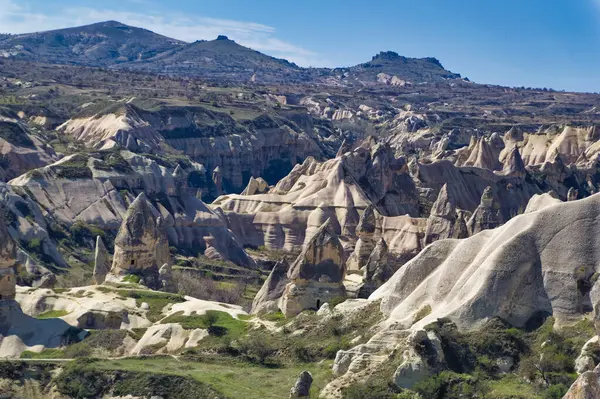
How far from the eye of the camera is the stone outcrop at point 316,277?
170 feet

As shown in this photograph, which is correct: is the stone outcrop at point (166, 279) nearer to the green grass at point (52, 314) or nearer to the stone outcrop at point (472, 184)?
the green grass at point (52, 314)

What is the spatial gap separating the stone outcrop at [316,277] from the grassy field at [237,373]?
25.9ft

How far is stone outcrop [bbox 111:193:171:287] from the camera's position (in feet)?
204

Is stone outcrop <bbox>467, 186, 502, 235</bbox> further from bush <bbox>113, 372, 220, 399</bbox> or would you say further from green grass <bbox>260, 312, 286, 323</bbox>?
bush <bbox>113, 372, 220, 399</bbox>

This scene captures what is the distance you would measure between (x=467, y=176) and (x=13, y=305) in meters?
77.9

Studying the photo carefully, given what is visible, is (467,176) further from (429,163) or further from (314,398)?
(314,398)

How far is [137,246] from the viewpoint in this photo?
62.5 meters

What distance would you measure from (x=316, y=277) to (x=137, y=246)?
Result: 13417mm

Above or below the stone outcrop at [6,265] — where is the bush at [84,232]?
below

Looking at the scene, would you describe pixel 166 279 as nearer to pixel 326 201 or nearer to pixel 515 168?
pixel 326 201

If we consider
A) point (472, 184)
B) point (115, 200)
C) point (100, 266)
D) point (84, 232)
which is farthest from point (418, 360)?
point (472, 184)

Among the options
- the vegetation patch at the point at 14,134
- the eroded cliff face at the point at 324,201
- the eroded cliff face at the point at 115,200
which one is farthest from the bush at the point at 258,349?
the vegetation patch at the point at 14,134

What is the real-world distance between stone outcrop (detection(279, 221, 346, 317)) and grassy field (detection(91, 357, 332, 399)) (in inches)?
311

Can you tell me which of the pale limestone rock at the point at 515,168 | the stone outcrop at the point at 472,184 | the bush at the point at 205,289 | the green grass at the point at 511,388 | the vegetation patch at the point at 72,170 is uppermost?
the pale limestone rock at the point at 515,168
